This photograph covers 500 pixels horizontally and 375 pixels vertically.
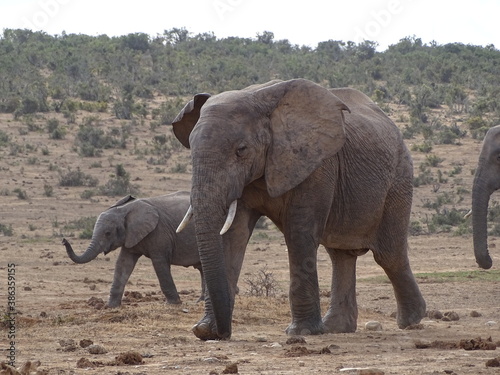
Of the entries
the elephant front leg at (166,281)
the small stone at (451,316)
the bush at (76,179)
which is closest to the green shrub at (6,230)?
the bush at (76,179)

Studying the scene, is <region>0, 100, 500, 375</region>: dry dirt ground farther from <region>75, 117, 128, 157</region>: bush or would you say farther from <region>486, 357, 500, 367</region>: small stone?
<region>75, 117, 128, 157</region>: bush

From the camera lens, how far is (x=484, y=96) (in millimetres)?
40688

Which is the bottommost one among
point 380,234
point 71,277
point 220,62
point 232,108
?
point 71,277

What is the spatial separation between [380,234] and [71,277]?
7.49m

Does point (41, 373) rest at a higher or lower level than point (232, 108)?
lower

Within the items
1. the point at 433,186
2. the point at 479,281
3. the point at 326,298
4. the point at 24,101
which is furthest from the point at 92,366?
the point at 24,101

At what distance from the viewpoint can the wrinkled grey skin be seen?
10836 mm

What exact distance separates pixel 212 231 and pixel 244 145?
68cm

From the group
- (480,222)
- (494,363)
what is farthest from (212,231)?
(480,222)

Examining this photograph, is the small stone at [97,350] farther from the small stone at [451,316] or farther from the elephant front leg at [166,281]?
the elephant front leg at [166,281]

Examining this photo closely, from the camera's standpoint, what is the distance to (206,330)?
27.2 feet

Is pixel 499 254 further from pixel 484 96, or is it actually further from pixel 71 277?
pixel 484 96

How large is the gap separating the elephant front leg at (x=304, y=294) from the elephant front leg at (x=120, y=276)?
4202 millimetres

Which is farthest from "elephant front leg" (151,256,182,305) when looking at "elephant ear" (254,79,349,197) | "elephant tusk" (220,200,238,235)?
"elephant tusk" (220,200,238,235)
